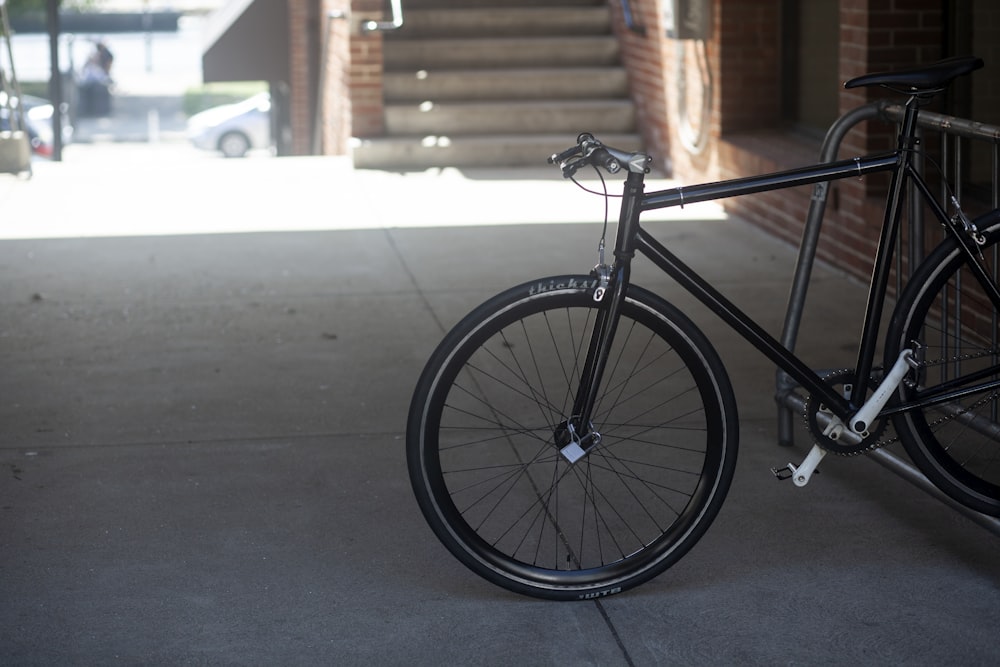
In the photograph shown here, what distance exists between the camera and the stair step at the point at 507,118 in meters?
11.5

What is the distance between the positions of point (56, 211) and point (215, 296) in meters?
2.83

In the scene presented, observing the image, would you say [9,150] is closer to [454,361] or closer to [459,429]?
[459,429]

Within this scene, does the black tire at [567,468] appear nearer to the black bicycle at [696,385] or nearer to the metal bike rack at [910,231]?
the black bicycle at [696,385]

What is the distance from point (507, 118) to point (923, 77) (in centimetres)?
823

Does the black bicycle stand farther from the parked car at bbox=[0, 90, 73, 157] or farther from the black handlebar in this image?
the parked car at bbox=[0, 90, 73, 157]

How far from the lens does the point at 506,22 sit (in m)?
12.5

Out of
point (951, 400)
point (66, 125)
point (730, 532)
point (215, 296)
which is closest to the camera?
point (951, 400)

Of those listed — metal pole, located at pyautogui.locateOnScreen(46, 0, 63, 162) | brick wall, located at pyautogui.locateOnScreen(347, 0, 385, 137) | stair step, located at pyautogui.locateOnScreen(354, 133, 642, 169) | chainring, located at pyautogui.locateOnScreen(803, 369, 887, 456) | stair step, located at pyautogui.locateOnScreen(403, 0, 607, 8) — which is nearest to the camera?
chainring, located at pyautogui.locateOnScreen(803, 369, 887, 456)

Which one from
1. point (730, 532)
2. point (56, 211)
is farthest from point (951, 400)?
point (56, 211)

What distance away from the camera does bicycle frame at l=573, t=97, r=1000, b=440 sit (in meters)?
3.31

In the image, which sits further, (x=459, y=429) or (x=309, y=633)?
(x=459, y=429)

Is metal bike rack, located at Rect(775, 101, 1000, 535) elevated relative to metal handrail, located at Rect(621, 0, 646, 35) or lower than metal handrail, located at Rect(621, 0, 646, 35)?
lower

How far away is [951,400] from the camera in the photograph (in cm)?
354

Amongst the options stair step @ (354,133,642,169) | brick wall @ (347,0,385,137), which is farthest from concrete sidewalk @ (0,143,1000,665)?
brick wall @ (347,0,385,137)
